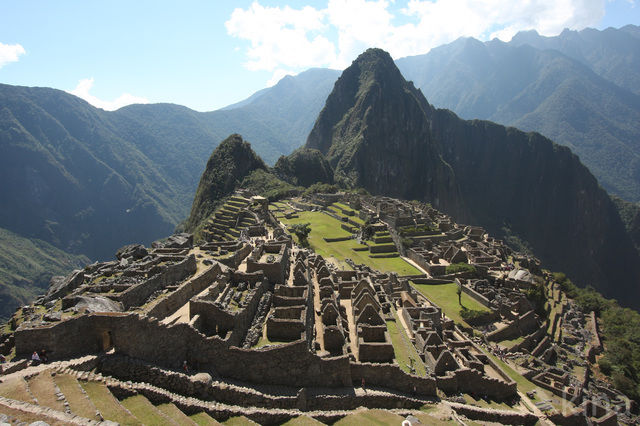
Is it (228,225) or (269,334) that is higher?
(228,225)

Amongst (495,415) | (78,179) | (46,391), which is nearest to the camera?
(46,391)

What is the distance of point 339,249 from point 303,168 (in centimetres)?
9973

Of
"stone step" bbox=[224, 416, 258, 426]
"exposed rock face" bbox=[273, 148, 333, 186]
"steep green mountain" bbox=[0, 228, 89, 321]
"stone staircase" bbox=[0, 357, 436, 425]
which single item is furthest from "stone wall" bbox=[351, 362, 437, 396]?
"exposed rock face" bbox=[273, 148, 333, 186]

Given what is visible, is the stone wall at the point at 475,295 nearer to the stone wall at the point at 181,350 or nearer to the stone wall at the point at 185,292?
the stone wall at the point at 181,350

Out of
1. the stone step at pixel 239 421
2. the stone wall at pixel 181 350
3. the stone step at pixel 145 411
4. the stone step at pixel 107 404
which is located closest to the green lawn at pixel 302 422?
the stone step at pixel 239 421

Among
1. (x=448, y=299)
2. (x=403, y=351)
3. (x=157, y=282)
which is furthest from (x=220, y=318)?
(x=448, y=299)

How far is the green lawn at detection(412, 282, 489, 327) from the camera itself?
40.1m

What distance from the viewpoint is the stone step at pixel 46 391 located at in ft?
37.8

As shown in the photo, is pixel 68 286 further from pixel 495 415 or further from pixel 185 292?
pixel 495 415

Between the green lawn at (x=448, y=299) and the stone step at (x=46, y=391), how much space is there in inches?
1364

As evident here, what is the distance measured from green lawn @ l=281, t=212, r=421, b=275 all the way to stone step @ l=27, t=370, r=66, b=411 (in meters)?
35.8

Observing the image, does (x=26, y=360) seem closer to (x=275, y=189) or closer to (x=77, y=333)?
(x=77, y=333)

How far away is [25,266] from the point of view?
7944 cm

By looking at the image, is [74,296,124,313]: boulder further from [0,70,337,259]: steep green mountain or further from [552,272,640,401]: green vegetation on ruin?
[0,70,337,259]: steep green mountain
